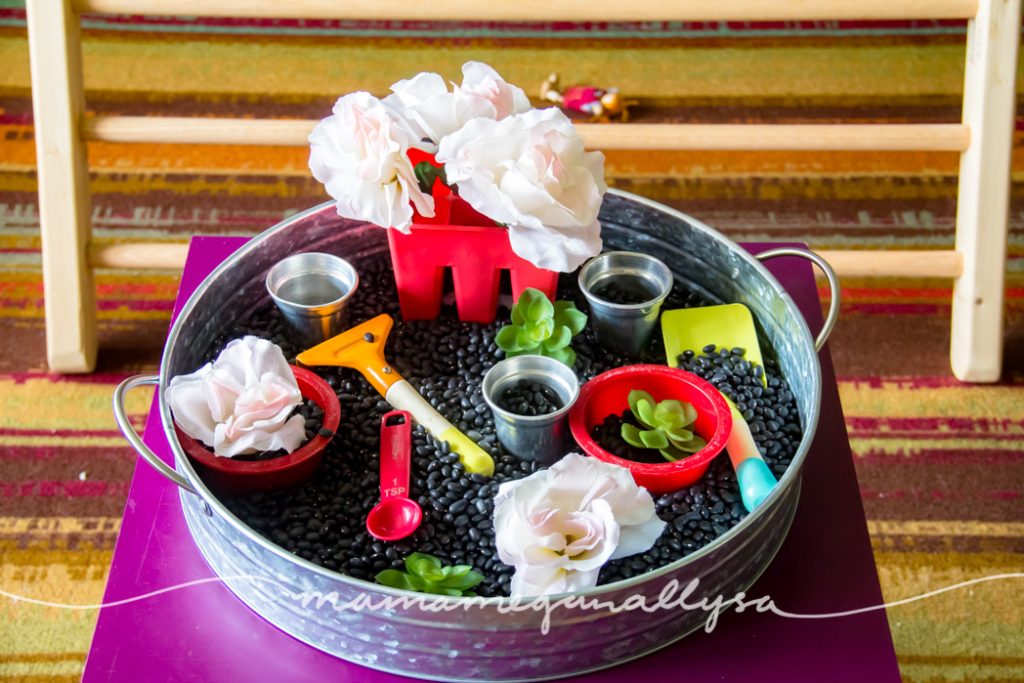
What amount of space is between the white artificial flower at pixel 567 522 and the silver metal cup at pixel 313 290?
0.95 ft

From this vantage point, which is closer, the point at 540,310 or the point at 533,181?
the point at 533,181

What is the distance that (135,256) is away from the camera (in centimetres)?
151

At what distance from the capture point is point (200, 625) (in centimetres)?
84

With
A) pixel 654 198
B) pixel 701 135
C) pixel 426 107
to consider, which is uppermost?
pixel 426 107

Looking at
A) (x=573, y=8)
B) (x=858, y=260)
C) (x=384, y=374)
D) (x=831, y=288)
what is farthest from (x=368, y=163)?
(x=858, y=260)

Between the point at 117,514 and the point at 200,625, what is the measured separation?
2.10 feet

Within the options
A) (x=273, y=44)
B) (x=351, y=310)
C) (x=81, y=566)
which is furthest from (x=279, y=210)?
(x=351, y=310)

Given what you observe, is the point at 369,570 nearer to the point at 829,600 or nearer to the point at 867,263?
the point at 829,600

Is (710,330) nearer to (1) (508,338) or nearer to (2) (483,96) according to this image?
(1) (508,338)

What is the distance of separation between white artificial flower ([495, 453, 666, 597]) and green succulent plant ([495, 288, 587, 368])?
198 millimetres

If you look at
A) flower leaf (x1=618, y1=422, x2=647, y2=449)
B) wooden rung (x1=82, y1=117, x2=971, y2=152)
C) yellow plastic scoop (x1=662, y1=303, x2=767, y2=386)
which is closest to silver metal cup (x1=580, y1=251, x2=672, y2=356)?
yellow plastic scoop (x1=662, y1=303, x2=767, y2=386)

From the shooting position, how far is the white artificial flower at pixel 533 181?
873mm

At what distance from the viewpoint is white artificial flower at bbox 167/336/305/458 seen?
0.84 metres

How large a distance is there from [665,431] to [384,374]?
25cm
